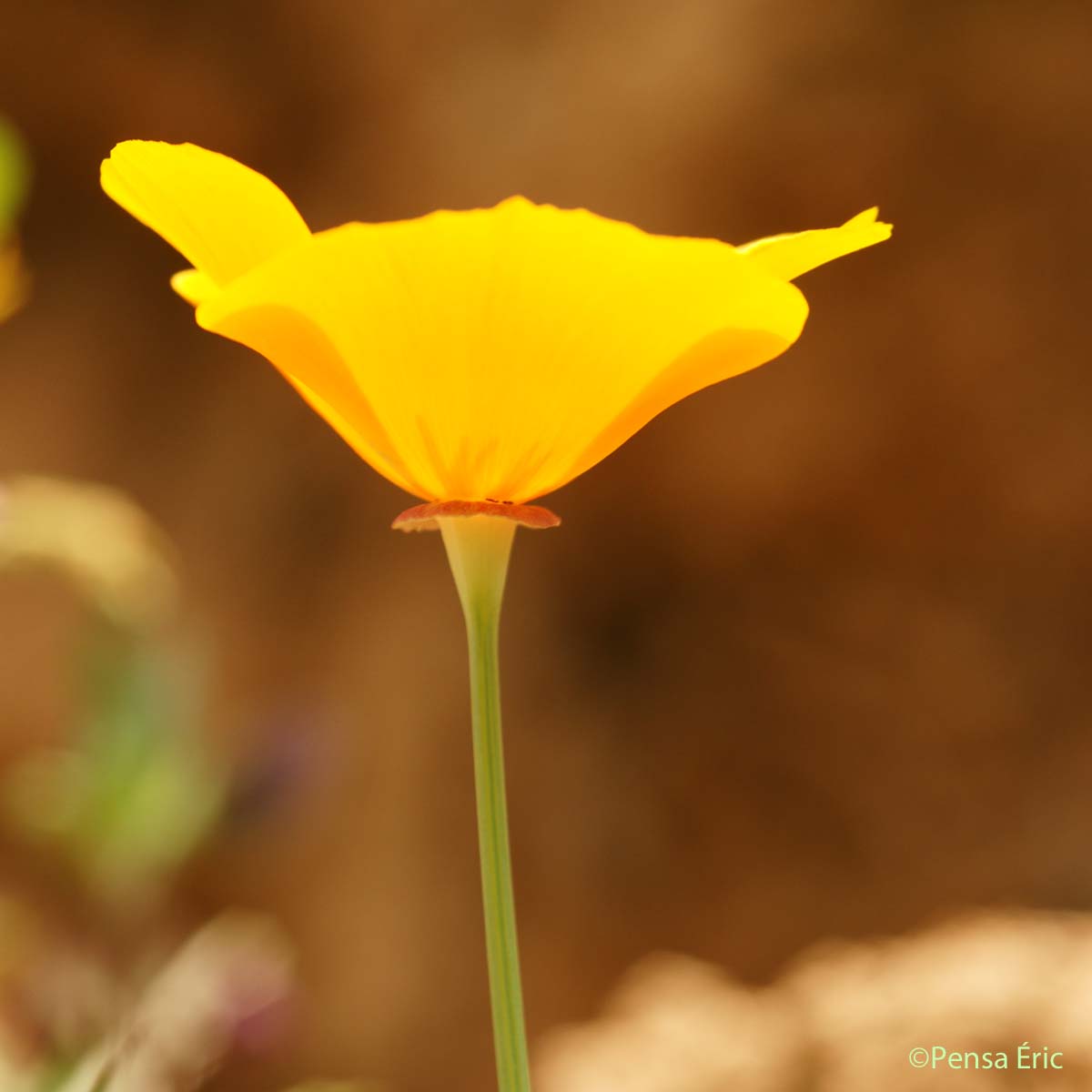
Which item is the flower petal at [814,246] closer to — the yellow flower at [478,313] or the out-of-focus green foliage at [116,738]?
the yellow flower at [478,313]

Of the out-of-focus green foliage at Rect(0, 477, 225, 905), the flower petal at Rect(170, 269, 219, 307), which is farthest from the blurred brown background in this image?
the flower petal at Rect(170, 269, 219, 307)

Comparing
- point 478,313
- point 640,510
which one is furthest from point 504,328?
point 640,510

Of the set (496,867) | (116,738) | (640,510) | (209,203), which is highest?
(640,510)

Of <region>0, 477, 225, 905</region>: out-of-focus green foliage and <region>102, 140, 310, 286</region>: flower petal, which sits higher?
<region>0, 477, 225, 905</region>: out-of-focus green foliage

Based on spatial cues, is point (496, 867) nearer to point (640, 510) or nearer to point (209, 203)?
point (209, 203)

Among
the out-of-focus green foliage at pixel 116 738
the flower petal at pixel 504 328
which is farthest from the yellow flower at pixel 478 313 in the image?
the out-of-focus green foliage at pixel 116 738

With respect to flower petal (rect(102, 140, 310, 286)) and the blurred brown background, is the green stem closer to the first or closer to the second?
flower petal (rect(102, 140, 310, 286))
